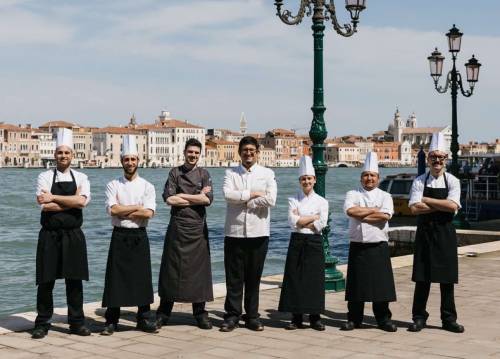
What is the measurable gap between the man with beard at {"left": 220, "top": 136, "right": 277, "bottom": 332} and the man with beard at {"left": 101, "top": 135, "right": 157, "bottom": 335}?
719 mm

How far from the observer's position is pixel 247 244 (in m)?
7.29

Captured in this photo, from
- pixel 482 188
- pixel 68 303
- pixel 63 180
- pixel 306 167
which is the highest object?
pixel 306 167

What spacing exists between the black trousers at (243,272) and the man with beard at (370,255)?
82cm

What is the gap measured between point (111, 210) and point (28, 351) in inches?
53.9

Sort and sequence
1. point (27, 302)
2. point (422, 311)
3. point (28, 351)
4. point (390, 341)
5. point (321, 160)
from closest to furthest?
1. point (28, 351)
2. point (390, 341)
3. point (422, 311)
4. point (321, 160)
5. point (27, 302)

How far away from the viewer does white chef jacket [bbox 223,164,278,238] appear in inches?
283

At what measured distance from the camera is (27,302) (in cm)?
1619

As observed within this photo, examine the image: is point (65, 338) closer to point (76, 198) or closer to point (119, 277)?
point (119, 277)

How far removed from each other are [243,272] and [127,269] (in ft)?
3.49

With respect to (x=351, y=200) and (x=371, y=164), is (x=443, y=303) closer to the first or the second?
(x=351, y=200)

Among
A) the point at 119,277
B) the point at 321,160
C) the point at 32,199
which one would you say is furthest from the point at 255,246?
the point at 32,199

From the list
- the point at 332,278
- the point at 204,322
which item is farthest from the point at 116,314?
the point at 332,278

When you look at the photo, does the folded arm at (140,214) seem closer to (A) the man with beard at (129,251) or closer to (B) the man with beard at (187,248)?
(A) the man with beard at (129,251)

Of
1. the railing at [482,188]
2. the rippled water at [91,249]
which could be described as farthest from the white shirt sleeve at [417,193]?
the railing at [482,188]
